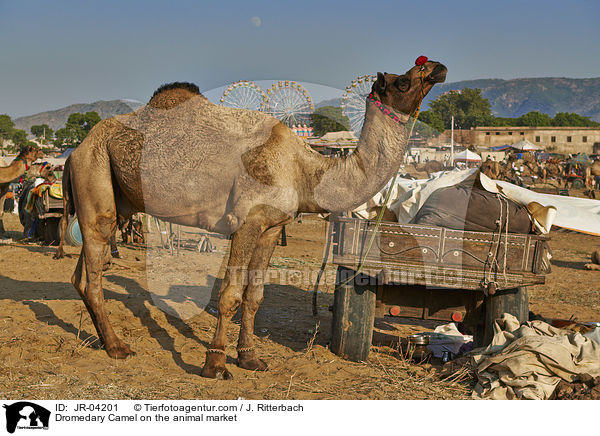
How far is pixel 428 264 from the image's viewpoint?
5289 millimetres

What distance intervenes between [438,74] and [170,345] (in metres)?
3.95

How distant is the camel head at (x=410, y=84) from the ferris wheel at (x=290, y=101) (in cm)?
1500

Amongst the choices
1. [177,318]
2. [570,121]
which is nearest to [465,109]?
[570,121]

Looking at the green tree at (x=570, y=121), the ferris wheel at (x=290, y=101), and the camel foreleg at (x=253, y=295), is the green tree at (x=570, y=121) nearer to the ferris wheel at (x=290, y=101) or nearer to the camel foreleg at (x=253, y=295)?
the ferris wheel at (x=290, y=101)

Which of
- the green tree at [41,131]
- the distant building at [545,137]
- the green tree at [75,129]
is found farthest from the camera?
the green tree at [41,131]

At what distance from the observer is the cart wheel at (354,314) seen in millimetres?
5480

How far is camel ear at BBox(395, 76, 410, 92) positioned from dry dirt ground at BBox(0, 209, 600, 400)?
263 cm

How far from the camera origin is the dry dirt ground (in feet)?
15.6

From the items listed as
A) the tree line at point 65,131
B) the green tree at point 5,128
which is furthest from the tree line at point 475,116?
the green tree at point 5,128

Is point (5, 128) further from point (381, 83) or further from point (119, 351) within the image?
point (381, 83)

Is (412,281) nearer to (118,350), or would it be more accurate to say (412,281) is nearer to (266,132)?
(266,132)
